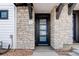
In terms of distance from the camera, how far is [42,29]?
10953 mm

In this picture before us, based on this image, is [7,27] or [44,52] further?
[7,27]

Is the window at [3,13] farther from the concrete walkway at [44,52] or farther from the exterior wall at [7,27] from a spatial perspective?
the concrete walkway at [44,52]

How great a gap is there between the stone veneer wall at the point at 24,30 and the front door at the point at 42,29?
2.32 metres

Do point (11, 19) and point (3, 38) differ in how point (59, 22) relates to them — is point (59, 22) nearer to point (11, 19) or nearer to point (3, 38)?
point (11, 19)

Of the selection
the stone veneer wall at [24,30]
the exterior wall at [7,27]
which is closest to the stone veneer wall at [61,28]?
the stone veneer wall at [24,30]

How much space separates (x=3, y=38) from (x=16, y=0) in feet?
25.2

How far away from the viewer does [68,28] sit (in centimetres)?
873

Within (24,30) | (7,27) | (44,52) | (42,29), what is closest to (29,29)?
(24,30)

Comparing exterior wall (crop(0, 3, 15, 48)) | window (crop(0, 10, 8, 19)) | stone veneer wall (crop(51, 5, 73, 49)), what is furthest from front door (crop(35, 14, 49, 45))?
window (crop(0, 10, 8, 19))

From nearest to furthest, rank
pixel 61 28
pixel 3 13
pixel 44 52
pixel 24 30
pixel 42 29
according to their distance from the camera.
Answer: pixel 44 52
pixel 24 30
pixel 61 28
pixel 3 13
pixel 42 29

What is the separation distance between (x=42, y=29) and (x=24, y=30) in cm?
266

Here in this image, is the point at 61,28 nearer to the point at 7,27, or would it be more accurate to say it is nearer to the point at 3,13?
the point at 7,27

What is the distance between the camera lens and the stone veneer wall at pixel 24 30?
8453 mm

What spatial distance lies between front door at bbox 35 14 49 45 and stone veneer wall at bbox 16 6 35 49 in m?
2.32
